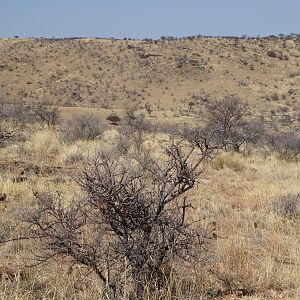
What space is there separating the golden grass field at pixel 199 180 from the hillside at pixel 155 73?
14 centimetres

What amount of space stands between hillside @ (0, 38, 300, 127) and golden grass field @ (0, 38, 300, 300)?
14cm

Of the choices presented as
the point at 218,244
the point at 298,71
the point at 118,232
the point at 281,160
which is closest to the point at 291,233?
the point at 218,244

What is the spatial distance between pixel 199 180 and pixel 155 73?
1485 inches

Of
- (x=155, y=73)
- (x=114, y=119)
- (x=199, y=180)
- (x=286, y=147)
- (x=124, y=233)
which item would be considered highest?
(x=155, y=73)

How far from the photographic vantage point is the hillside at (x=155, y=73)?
1588 inches

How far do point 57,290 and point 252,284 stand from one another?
1598 millimetres

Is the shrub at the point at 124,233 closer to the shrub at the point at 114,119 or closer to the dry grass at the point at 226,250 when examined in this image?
the dry grass at the point at 226,250

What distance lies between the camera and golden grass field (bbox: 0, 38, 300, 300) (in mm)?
3950

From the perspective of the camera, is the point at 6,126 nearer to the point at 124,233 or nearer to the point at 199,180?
the point at 199,180

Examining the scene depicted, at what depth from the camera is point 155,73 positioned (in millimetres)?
46469

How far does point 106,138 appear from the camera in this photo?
58.5ft

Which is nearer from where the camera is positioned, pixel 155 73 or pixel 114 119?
pixel 114 119

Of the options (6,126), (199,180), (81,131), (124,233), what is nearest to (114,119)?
(81,131)

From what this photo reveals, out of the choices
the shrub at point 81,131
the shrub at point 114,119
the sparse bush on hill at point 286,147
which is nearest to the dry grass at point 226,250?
the sparse bush on hill at point 286,147
